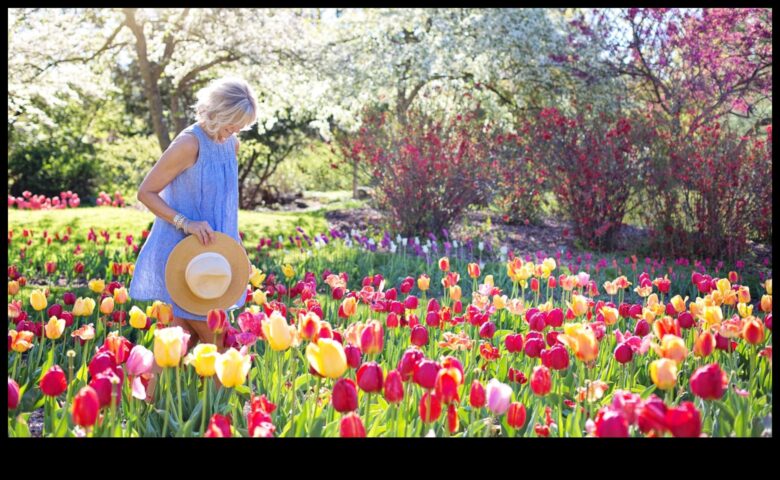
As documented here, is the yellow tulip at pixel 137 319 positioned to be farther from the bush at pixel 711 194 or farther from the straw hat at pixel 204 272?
the bush at pixel 711 194

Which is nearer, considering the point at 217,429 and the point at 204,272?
the point at 217,429

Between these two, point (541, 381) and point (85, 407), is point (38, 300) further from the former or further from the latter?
point (541, 381)

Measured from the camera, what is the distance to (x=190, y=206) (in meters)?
3.05

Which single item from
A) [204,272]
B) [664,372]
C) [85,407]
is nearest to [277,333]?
[85,407]

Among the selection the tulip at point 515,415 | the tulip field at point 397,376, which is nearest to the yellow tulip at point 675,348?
the tulip field at point 397,376

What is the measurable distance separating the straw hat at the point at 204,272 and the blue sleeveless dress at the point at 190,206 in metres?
0.08

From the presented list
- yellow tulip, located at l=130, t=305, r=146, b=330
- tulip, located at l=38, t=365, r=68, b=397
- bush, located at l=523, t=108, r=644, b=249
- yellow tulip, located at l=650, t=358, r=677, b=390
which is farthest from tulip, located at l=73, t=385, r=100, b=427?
bush, located at l=523, t=108, r=644, b=249

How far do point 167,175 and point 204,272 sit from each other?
0.43 meters

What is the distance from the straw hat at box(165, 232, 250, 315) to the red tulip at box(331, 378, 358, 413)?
3.88 feet

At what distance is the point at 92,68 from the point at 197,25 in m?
4.50

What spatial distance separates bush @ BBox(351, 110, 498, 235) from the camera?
27.2 ft

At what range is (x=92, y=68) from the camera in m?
13.6

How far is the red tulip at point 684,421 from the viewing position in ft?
5.07
